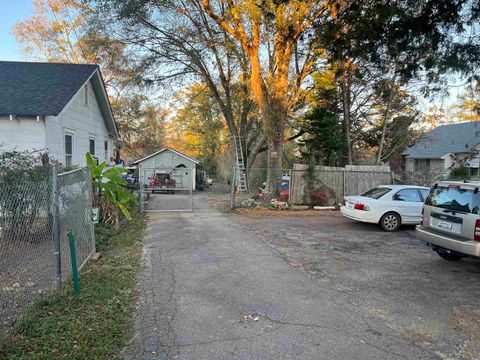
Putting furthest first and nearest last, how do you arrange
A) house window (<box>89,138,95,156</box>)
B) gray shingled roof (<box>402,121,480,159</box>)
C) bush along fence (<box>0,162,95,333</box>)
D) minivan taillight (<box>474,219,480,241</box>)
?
gray shingled roof (<box>402,121,480,159</box>)
house window (<box>89,138,95,156</box>)
minivan taillight (<box>474,219,480,241</box>)
bush along fence (<box>0,162,95,333</box>)

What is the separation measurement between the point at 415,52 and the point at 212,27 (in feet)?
44.9

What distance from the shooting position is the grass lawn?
3.28m

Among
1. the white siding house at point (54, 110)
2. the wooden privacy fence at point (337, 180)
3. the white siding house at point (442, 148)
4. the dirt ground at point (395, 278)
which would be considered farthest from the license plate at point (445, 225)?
the white siding house at point (442, 148)

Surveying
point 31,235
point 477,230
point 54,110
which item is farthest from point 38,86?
point 477,230

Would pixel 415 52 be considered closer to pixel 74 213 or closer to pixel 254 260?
pixel 254 260

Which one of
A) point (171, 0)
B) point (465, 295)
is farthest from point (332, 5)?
point (171, 0)

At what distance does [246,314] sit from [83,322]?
190 cm

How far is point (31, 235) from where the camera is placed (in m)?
5.17

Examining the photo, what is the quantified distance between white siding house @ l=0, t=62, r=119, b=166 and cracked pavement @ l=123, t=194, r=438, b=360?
18.0 feet

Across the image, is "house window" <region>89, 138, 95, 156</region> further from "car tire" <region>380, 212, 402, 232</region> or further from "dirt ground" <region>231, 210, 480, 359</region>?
"car tire" <region>380, 212, 402, 232</region>

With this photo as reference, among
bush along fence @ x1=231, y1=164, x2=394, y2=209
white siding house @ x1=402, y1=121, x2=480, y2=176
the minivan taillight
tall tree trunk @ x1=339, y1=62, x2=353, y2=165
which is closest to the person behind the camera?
the minivan taillight

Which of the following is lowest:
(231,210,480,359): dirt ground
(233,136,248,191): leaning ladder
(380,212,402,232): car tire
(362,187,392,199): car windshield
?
(231,210,480,359): dirt ground

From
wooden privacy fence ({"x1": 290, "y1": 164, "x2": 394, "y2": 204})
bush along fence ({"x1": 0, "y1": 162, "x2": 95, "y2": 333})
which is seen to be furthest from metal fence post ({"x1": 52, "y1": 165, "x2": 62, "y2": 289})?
wooden privacy fence ({"x1": 290, "y1": 164, "x2": 394, "y2": 204})

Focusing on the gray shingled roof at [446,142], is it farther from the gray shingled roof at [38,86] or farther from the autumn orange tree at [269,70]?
the gray shingled roof at [38,86]
